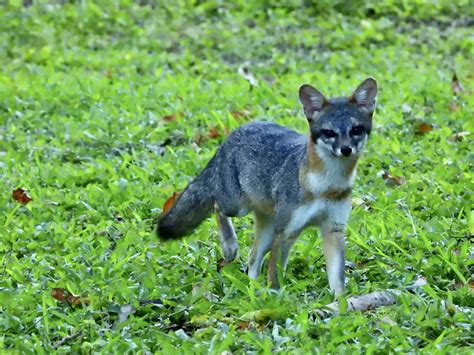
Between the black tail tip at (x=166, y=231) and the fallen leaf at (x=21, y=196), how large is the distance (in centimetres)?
146

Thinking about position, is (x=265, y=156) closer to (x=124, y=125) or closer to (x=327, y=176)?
(x=327, y=176)

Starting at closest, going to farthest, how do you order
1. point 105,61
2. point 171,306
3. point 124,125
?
point 171,306 → point 124,125 → point 105,61

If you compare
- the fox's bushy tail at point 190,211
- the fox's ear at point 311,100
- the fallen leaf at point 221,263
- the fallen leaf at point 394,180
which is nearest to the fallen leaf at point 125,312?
the fallen leaf at point 221,263

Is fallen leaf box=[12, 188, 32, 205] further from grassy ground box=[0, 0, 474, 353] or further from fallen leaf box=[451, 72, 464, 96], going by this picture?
fallen leaf box=[451, 72, 464, 96]

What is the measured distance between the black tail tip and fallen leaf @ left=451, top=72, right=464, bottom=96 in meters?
4.42

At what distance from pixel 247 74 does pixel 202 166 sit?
10.7ft

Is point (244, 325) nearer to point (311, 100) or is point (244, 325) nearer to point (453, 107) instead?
point (311, 100)

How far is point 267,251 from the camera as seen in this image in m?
6.59

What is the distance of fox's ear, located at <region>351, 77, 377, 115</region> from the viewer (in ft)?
20.0

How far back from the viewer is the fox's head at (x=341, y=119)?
594cm

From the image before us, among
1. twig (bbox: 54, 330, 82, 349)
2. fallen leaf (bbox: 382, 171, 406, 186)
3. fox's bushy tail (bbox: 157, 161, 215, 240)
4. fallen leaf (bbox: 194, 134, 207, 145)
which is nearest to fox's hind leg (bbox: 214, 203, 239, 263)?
fox's bushy tail (bbox: 157, 161, 215, 240)

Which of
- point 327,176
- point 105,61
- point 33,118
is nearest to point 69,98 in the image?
point 33,118

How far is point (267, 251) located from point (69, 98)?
14.9 feet

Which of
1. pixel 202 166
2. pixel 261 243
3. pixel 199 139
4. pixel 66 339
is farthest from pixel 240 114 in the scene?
pixel 66 339
